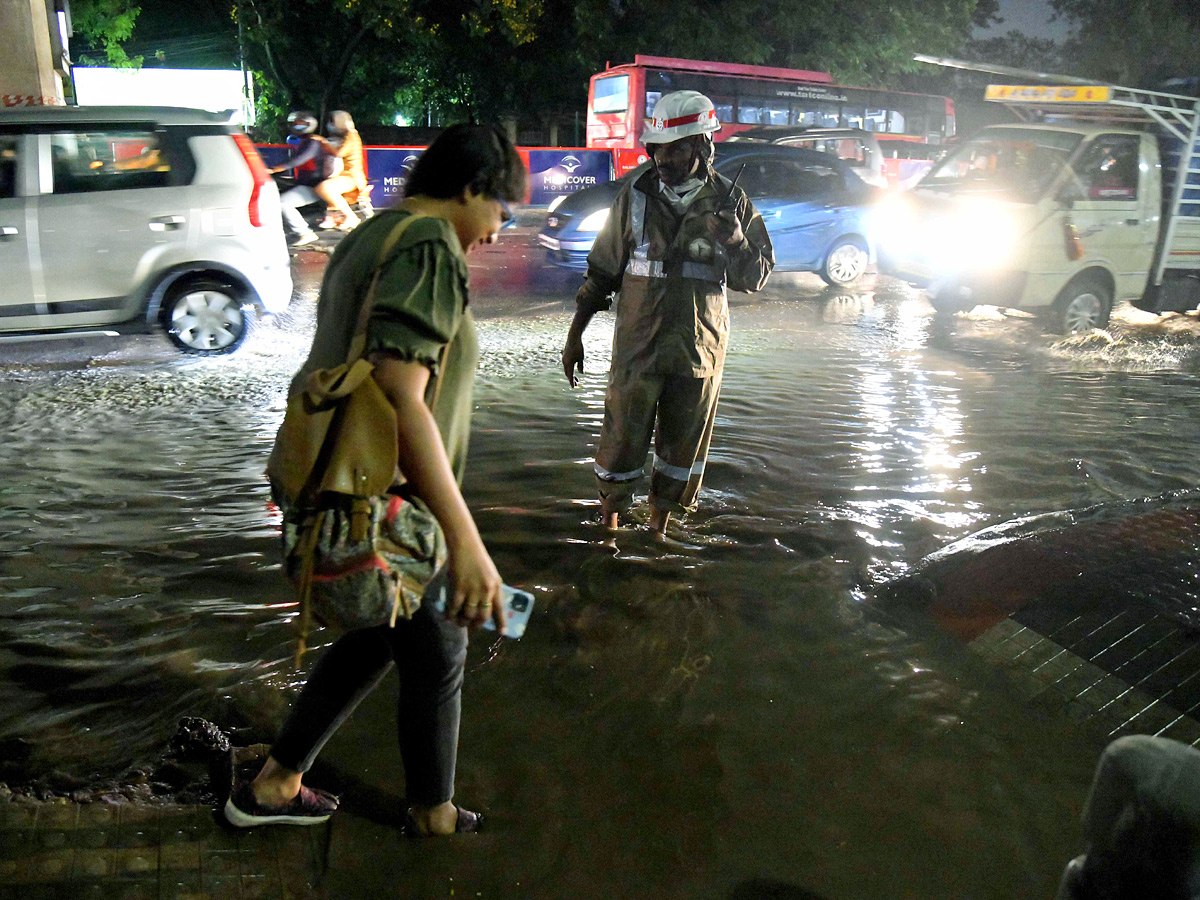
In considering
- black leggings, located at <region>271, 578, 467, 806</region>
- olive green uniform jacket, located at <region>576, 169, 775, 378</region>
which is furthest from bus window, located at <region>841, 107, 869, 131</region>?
black leggings, located at <region>271, 578, 467, 806</region>

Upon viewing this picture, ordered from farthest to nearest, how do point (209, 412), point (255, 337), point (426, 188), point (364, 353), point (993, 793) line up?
point (255, 337)
point (209, 412)
point (993, 793)
point (426, 188)
point (364, 353)

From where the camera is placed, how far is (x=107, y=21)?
102 ft

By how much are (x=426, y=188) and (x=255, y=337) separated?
674 centimetres

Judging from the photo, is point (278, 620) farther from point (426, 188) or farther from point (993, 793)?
point (993, 793)

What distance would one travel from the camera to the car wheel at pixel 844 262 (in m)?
12.1

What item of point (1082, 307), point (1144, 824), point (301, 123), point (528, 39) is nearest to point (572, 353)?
point (1144, 824)

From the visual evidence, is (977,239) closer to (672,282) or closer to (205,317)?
(672,282)

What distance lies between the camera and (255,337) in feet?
27.0

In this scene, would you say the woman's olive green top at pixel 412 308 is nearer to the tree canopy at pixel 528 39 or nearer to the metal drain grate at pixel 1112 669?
the metal drain grate at pixel 1112 669

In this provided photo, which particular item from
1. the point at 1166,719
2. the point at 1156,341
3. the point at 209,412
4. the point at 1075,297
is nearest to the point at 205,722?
the point at 1166,719

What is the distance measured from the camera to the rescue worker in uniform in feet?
12.3

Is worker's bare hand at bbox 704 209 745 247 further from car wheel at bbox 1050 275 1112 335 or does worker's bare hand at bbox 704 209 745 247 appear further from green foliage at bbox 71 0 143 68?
green foliage at bbox 71 0 143 68

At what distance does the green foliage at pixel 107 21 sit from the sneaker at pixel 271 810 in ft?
113

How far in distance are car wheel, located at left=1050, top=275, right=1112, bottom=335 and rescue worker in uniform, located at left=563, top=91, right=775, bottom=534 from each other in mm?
6446
